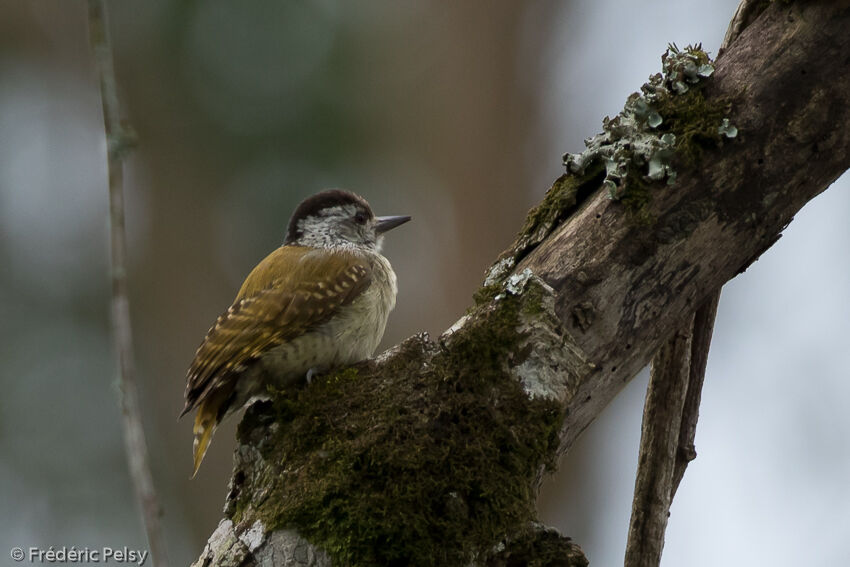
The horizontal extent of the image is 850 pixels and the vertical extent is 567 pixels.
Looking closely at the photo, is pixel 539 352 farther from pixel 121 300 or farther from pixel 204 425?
pixel 204 425

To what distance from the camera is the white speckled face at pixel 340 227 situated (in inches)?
199

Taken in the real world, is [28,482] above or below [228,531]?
above

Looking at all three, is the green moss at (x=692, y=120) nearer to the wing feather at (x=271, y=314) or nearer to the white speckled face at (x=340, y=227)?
the wing feather at (x=271, y=314)

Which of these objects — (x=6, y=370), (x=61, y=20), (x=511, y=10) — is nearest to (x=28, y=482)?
(x=6, y=370)

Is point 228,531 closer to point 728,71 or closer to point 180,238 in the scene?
point 728,71

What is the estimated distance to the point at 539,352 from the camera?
9.26 feet

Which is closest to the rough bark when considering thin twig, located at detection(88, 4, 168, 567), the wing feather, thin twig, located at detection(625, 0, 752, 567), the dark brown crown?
thin twig, located at detection(625, 0, 752, 567)

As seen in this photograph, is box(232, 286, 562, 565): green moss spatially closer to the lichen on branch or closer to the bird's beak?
the lichen on branch

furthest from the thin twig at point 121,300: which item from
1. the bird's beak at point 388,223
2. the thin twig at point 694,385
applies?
the bird's beak at point 388,223

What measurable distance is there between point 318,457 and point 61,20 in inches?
245

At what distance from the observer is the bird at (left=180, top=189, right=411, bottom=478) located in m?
3.75

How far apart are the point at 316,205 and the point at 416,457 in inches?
107

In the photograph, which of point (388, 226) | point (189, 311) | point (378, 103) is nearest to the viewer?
point (388, 226)

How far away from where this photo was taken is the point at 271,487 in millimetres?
2719
